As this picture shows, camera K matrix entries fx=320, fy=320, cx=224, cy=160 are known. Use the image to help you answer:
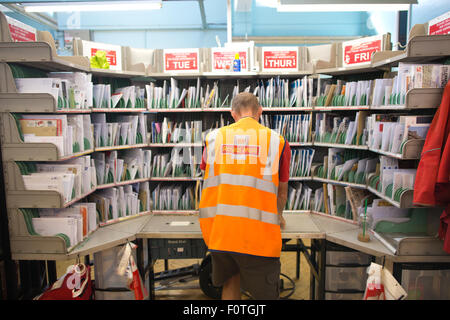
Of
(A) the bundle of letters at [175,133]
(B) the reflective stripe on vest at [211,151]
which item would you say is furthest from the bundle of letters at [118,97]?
(B) the reflective stripe on vest at [211,151]

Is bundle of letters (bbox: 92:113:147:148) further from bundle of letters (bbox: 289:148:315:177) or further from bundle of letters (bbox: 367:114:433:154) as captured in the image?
bundle of letters (bbox: 367:114:433:154)

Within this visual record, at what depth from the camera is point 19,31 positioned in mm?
2508

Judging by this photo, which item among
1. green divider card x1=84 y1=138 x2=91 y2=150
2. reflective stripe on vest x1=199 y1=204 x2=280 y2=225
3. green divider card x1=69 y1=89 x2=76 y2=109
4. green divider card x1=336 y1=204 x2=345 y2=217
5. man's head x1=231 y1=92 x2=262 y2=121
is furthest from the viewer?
green divider card x1=336 y1=204 x2=345 y2=217

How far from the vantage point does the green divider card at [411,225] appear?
8.35 ft

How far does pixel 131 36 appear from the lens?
8555 millimetres

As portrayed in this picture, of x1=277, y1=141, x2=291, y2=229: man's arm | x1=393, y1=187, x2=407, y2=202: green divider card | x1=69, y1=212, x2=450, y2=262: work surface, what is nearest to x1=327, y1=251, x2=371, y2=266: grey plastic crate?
x1=69, y1=212, x2=450, y2=262: work surface

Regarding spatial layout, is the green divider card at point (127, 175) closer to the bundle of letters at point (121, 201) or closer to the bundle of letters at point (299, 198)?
the bundle of letters at point (121, 201)

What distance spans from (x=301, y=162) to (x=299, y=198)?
1.28ft

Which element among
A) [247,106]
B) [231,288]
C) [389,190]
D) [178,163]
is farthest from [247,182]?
[178,163]

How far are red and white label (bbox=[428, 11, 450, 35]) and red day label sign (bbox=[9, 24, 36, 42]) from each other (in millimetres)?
3243

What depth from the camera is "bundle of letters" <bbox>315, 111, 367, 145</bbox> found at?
2922mm

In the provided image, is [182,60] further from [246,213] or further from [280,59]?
[246,213]

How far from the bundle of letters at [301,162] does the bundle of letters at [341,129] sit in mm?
172
